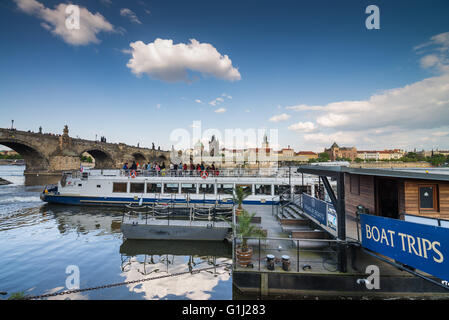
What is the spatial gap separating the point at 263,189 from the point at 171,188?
958 cm

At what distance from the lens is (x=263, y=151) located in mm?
165000

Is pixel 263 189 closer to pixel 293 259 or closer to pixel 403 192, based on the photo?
pixel 293 259

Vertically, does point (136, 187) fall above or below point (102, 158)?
below

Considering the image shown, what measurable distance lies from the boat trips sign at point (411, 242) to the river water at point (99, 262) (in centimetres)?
556

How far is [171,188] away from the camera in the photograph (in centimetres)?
2384

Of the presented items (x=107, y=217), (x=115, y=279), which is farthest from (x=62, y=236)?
(x=115, y=279)

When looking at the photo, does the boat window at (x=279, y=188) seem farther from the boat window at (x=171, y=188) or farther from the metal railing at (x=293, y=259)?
the metal railing at (x=293, y=259)

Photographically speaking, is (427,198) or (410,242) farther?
(427,198)

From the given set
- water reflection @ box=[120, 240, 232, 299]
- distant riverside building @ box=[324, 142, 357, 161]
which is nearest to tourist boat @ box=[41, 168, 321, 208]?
water reflection @ box=[120, 240, 232, 299]

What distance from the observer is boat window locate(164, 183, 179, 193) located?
2372 centimetres

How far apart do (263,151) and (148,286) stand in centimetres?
15921

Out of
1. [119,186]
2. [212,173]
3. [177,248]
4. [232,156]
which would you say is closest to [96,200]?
[119,186]

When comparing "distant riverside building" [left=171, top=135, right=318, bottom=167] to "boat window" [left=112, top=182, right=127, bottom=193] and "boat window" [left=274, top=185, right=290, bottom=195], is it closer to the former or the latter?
"boat window" [left=112, top=182, right=127, bottom=193]
